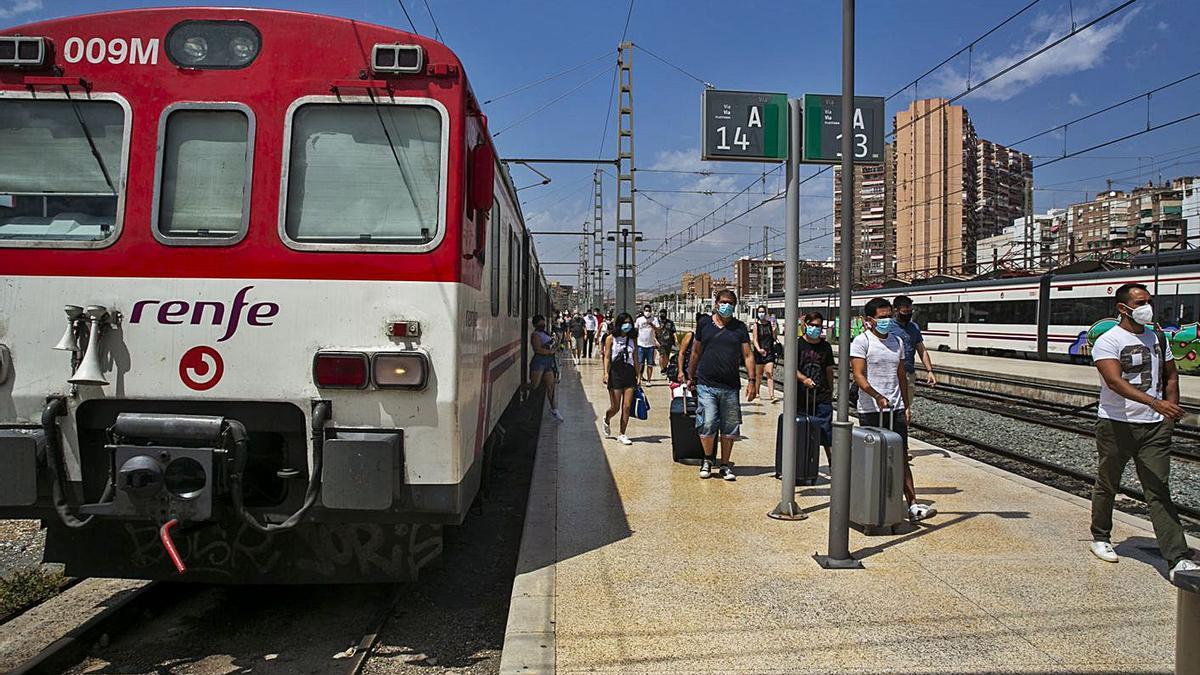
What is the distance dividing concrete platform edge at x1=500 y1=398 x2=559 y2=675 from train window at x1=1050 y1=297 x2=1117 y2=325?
72.0ft

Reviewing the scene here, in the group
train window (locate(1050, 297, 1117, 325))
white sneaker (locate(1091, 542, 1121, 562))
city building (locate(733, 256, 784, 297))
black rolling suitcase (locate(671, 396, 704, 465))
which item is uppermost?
city building (locate(733, 256, 784, 297))

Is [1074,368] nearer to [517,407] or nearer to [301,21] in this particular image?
[517,407]

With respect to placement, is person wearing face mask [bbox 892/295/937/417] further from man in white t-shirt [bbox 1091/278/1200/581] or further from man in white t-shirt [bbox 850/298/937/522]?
man in white t-shirt [bbox 1091/278/1200/581]

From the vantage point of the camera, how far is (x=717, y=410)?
7.63 m

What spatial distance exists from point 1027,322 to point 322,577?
1096 inches

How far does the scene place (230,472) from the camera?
384 cm

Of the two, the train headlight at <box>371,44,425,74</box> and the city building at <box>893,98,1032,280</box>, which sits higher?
the city building at <box>893,98,1032,280</box>

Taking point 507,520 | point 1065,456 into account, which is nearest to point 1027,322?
point 1065,456

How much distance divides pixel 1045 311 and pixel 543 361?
819 inches

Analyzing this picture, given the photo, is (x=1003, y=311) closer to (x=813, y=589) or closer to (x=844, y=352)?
(x=844, y=352)

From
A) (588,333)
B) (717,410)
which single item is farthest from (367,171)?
(588,333)

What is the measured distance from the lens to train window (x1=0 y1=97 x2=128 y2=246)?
3.99m

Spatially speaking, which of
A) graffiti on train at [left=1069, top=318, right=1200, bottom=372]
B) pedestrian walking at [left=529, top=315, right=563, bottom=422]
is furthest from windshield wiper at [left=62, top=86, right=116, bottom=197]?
graffiti on train at [left=1069, top=318, right=1200, bottom=372]

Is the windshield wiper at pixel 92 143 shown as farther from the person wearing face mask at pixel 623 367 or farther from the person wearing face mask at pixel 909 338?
the person wearing face mask at pixel 909 338
